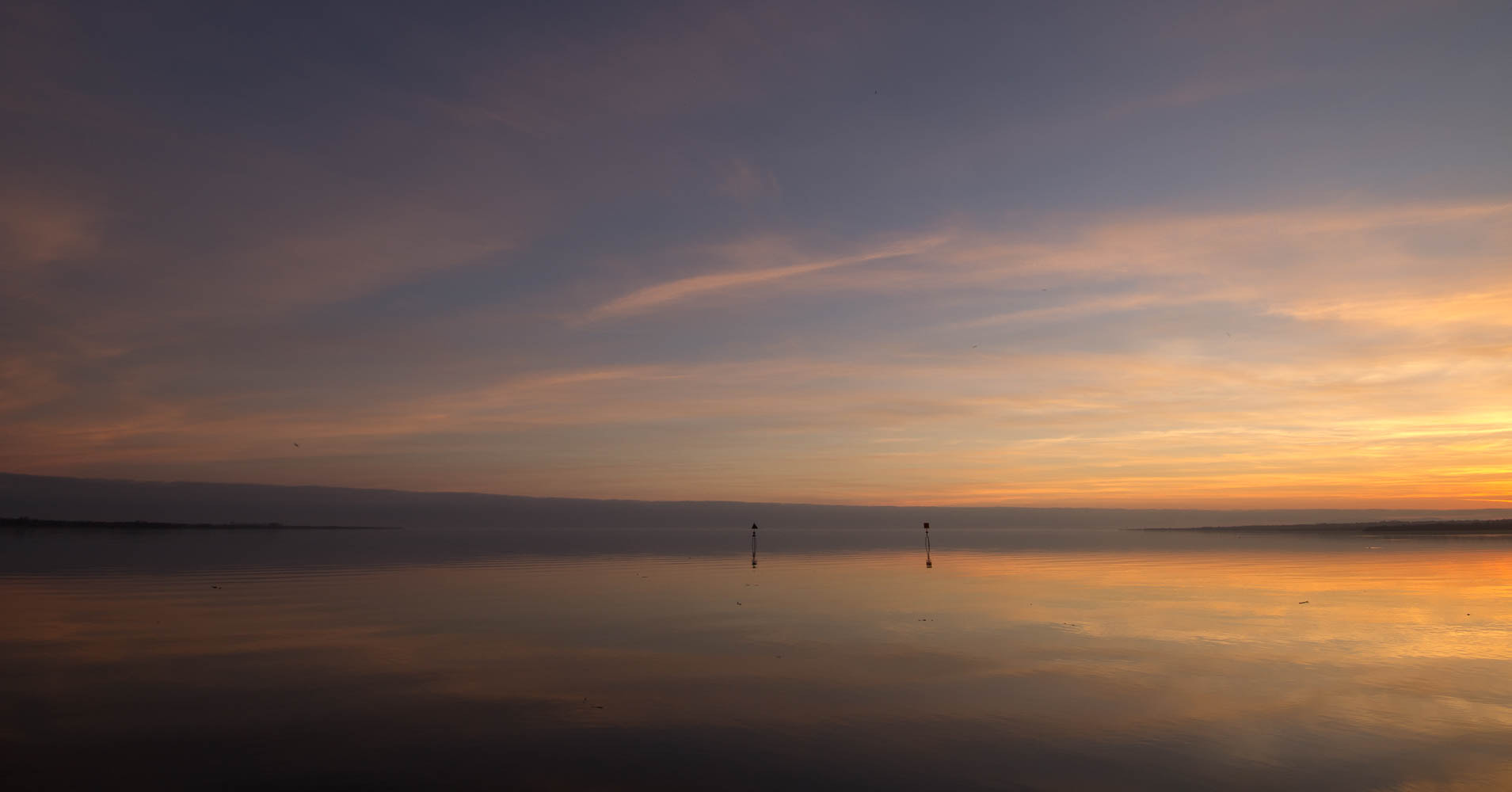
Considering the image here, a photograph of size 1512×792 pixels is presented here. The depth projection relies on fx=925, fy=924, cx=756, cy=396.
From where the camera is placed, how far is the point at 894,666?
19516mm

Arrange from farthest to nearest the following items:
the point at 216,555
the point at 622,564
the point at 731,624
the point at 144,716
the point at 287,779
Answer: the point at 216,555
the point at 622,564
the point at 731,624
the point at 144,716
the point at 287,779

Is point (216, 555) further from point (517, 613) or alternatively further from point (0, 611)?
point (517, 613)

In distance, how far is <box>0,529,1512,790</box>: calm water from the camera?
12.2 metres

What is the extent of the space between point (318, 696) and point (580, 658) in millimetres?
5686

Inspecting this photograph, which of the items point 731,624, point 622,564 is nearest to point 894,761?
point 731,624

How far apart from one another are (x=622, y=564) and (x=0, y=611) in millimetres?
30606

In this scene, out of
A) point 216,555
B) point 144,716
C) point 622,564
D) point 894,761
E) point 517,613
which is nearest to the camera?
point 894,761

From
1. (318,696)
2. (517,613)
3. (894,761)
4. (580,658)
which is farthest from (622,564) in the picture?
(894,761)

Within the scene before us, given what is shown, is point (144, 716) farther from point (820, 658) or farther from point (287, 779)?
point (820, 658)

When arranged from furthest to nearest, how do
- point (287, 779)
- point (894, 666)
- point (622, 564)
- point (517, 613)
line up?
point (622, 564) → point (517, 613) → point (894, 666) → point (287, 779)

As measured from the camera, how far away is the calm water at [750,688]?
1220 centimetres

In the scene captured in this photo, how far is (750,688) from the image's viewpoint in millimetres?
17344

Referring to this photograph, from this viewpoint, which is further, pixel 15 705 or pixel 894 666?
pixel 894 666

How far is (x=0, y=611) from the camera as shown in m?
27.1
